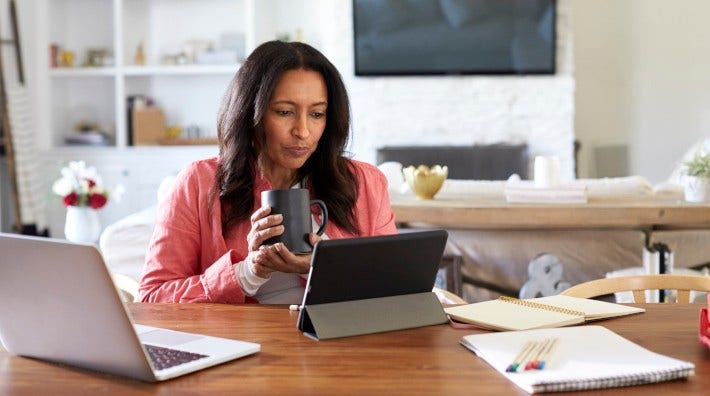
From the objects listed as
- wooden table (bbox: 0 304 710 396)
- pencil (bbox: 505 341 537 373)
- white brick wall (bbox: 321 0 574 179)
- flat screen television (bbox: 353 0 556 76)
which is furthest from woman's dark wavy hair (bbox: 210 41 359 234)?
flat screen television (bbox: 353 0 556 76)

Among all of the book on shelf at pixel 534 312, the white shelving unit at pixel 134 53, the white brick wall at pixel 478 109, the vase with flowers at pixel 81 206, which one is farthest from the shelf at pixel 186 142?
the book on shelf at pixel 534 312

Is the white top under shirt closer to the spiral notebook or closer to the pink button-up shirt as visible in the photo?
the pink button-up shirt

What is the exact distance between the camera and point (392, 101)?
6.89m

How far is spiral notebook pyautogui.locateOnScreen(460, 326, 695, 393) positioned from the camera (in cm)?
133

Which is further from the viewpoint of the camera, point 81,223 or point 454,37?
point 454,37

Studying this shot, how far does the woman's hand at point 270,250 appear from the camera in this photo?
1.78m

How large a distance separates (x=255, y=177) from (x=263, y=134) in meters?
0.09

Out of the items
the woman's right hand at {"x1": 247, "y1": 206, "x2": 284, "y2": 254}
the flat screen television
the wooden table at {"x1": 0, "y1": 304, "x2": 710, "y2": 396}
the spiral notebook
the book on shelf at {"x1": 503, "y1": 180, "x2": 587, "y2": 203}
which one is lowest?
the book on shelf at {"x1": 503, "y1": 180, "x2": 587, "y2": 203}

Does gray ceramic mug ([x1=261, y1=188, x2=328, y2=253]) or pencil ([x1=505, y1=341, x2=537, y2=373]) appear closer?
pencil ([x1=505, y1=341, x2=537, y2=373])

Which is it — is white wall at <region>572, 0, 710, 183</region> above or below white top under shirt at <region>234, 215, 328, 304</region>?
above

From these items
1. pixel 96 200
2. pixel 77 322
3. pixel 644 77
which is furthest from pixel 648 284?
pixel 644 77

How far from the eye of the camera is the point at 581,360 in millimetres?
1417

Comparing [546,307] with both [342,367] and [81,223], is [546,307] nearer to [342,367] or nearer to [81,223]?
[342,367]

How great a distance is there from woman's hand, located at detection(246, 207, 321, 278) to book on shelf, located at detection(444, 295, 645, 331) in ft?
0.86
